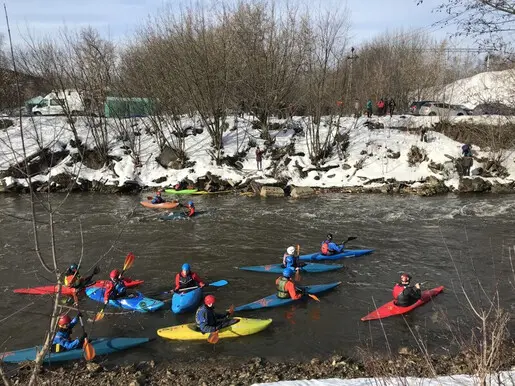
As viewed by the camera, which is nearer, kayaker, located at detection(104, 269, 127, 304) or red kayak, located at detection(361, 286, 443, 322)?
red kayak, located at detection(361, 286, 443, 322)

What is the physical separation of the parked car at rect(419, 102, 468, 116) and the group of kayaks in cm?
1808

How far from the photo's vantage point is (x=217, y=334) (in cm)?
804

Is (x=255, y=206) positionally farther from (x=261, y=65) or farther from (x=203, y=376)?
(x=203, y=376)

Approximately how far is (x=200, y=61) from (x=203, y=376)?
1930cm

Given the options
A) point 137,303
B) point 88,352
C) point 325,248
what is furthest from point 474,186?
point 88,352

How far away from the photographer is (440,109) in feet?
88.2

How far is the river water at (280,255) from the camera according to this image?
27.2 ft

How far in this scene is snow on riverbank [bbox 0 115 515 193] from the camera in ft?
74.8

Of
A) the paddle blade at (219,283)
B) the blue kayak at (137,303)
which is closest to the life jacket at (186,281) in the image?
→ the blue kayak at (137,303)

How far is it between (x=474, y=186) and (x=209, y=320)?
1728 centimetres

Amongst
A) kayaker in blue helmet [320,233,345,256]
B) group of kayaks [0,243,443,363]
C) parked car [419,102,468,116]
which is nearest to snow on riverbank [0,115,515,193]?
parked car [419,102,468,116]

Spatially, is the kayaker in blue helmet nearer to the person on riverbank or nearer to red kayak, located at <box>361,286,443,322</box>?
red kayak, located at <box>361,286,443,322</box>

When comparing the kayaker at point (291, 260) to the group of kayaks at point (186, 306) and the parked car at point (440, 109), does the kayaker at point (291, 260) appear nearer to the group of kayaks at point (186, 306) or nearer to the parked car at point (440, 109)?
the group of kayaks at point (186, 306)

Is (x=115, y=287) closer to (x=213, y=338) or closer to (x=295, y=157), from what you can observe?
(x=213, y=338)
